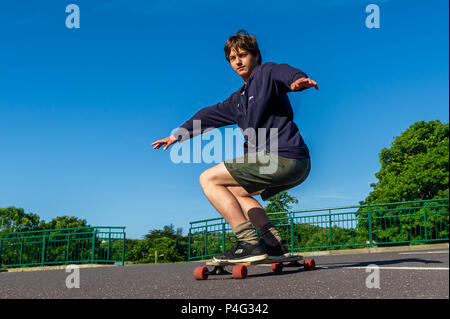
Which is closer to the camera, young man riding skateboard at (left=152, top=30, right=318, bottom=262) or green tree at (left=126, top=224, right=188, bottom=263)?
young man riding skateboard at (left=152, top=30, right=318, bottom=262)

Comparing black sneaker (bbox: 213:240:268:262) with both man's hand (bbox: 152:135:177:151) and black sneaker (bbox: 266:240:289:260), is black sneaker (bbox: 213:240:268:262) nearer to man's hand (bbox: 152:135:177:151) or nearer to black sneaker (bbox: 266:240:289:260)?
black sneaker (bbox: 266:240:289:260)

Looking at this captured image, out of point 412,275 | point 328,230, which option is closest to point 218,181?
point 412,275

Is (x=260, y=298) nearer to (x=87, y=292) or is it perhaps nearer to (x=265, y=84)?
(x=87, y=292)

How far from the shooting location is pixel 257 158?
306 centimetres

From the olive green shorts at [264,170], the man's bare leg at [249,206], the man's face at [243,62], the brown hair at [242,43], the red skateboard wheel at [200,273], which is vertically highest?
the brown hair at [242,43]

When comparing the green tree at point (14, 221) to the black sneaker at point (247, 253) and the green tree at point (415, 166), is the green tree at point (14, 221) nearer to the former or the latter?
the green tree at point (415, 166)

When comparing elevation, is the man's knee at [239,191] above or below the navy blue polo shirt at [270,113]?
below

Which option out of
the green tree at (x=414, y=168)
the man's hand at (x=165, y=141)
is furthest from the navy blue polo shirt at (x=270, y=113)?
the green tree at (x=414, y=168)

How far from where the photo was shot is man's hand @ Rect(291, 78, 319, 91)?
2684mm

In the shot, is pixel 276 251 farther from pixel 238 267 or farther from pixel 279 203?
pixel 279 203

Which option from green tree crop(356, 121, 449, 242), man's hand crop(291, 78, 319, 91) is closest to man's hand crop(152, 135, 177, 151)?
man's hand crop(291, 78, 319, 91)

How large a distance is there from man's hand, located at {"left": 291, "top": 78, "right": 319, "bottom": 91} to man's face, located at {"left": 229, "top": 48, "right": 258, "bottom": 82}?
2.89 ft

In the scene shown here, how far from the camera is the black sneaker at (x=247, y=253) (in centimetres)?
321

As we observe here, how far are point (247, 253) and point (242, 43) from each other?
183 centimetres
